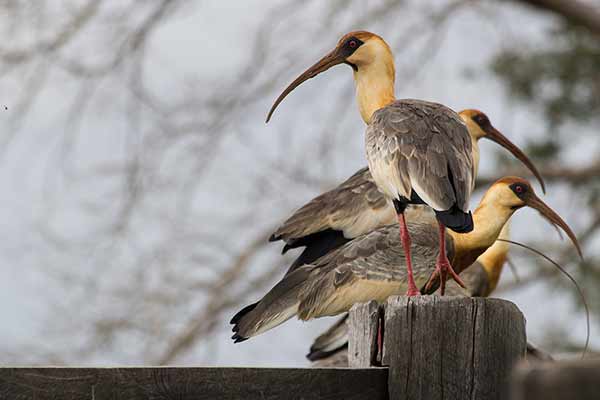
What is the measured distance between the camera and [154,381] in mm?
2402

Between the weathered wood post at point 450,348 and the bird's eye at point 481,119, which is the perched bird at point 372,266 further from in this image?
the weathered wood post at point 450,348

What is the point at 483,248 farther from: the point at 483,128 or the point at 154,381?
the point at 154,381

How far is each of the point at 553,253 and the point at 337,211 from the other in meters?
7.55

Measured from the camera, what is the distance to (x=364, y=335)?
2844 mm

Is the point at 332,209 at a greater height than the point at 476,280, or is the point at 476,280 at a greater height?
the point at 332,209

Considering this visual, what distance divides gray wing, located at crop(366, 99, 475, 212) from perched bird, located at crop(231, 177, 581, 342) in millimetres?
911

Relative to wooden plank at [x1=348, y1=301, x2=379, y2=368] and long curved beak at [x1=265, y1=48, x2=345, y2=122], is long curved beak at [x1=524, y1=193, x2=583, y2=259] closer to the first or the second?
long curved beak at [x1=265, y1=48, x2=345, y2=122]

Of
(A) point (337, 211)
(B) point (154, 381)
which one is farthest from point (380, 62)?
(B) point (154, 381)

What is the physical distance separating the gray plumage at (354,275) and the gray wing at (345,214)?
13.5 inches

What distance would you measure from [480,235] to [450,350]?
208cm

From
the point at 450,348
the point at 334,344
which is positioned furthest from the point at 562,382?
the point at 334,344

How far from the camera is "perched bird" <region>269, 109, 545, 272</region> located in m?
5.44

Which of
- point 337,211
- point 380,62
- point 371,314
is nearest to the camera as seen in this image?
point 371,314

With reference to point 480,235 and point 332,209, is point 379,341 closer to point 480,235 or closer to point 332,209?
point 480,235
